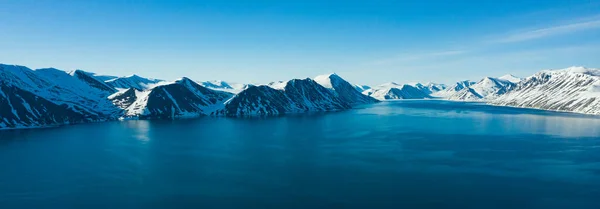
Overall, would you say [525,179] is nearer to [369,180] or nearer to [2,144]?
[369,180]

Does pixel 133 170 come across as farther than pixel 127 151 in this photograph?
No

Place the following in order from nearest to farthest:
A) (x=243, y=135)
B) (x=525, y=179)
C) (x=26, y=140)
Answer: (x=525, y=179)
(x=26, y=140)
(x=243, y=135)

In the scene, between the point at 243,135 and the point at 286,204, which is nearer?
the point at 286,204

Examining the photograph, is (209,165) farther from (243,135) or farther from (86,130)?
(86,130)

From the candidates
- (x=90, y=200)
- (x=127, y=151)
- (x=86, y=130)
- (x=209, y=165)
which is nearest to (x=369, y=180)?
(x=209, y=165)

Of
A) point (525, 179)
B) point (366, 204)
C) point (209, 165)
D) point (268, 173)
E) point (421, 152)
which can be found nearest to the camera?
point (366, 204)

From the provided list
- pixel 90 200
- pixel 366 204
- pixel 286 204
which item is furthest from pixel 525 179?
pixel 90 200
